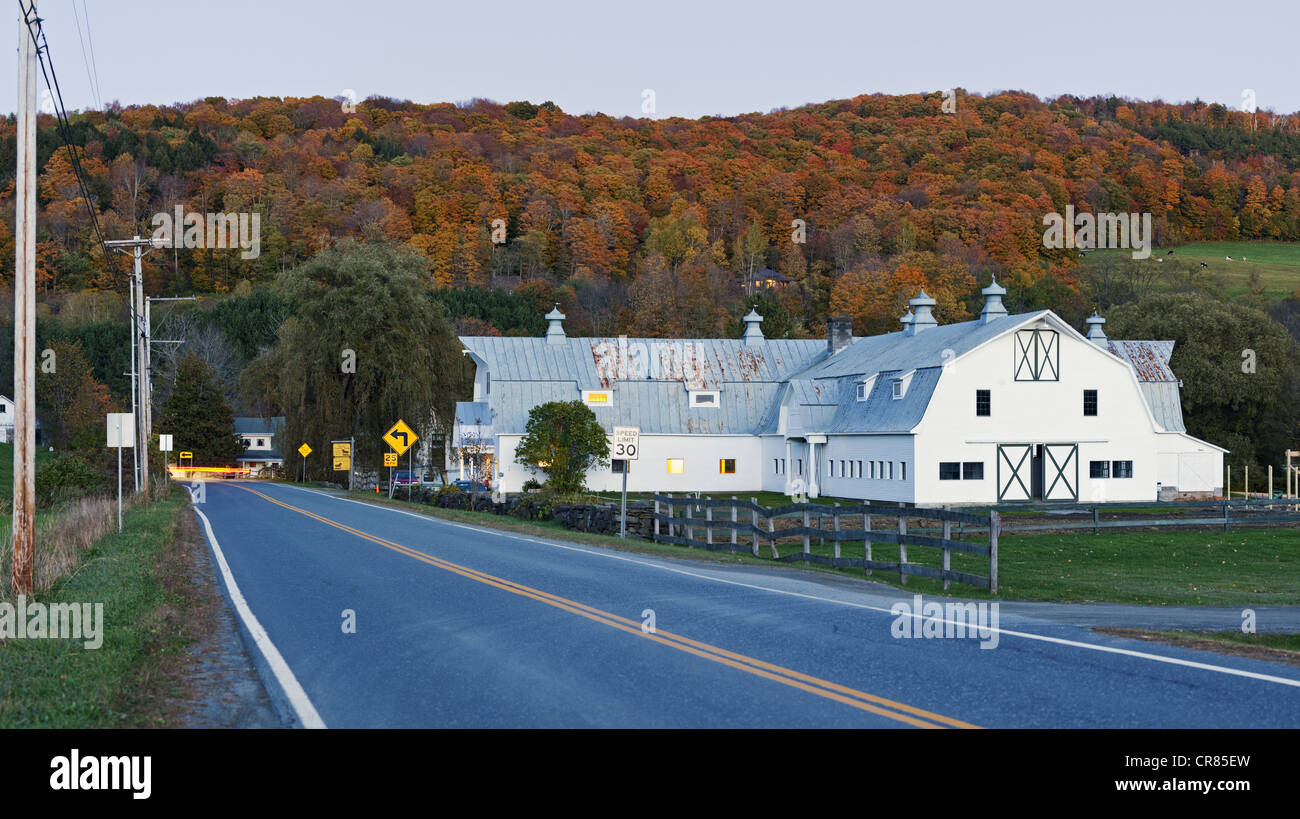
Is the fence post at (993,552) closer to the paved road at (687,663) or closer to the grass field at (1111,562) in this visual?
the grass field at (1111,562)

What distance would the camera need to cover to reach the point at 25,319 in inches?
613

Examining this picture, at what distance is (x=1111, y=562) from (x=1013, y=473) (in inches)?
817

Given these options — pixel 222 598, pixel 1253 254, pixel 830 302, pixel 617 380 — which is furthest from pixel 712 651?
pixel 1253 254

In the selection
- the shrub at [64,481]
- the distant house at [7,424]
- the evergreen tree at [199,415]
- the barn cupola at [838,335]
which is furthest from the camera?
the distant house at [7,424]

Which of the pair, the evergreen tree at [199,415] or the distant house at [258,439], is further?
the distant house at [258,439]

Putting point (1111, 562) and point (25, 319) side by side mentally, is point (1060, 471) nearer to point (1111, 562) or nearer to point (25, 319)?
point (1111, 562)

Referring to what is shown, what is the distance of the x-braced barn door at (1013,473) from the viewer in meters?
48.0

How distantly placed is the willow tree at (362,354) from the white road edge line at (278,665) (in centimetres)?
4341

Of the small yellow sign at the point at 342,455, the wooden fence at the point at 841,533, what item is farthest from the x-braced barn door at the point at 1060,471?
the small yellow sign at the point at 342,455

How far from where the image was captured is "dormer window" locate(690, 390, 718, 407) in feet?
197

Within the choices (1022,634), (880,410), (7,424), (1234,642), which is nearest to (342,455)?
(880,410)

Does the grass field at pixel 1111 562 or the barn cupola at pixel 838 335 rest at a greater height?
the barn cupola at pixel 838 335

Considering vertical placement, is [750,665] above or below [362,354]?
below
